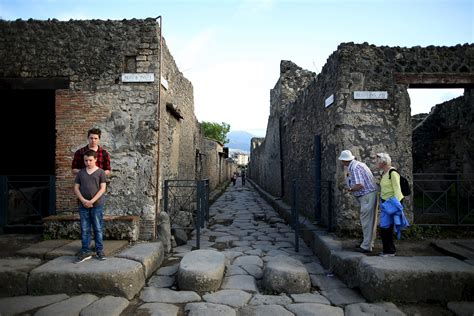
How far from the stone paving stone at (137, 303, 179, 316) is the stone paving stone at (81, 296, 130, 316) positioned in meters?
0.20

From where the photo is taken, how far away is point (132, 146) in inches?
208

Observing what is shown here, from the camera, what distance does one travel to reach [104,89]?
5.29 metres

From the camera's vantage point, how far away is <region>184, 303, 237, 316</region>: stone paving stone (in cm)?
316

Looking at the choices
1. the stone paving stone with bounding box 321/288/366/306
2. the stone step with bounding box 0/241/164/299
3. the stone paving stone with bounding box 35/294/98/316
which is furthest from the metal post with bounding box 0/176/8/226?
the stone paving stone with bounding box 321/288/366/306

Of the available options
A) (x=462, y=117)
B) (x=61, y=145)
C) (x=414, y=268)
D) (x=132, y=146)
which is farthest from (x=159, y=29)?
(x=462, y=117)

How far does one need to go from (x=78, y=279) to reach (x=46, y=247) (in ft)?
4.24

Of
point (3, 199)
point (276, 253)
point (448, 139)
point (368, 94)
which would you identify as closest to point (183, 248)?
point (276, 253)

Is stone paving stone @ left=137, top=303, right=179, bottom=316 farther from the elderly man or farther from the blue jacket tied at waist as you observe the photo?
the blue jacket tied at waist

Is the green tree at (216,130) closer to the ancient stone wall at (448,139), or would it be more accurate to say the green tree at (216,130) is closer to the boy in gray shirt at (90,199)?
the ancient stone wall at (448,139)

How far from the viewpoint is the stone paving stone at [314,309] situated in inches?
126

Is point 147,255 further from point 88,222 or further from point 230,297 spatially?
point 230,297

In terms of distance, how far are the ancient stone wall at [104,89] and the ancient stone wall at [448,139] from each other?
8.55m

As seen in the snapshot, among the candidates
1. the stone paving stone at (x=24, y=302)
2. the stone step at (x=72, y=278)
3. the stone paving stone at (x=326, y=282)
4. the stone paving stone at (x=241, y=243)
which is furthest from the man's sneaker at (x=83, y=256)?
the stone paving stone at (x=326, y=282)

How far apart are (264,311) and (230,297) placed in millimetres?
492
